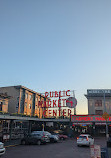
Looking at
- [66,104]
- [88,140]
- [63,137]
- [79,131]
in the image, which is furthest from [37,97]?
[88,140]

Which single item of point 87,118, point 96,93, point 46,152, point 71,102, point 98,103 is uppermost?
point 96,93

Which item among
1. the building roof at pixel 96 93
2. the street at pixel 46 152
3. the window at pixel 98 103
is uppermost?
the building roof at pixel 96 93

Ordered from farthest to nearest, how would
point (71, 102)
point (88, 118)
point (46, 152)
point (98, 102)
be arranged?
1. point (98, 102)
2. point (71, 102)
3. point (88, 118)
4. point (46, 152)

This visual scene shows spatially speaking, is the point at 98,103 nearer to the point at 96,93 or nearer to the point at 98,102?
the point at 98,102

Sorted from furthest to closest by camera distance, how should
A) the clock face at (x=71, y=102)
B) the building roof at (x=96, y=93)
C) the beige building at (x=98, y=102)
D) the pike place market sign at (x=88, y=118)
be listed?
the building roof at (x=96, y=93)
the beige building at (x=98, y=102)
the clock face at (x=71, y=102)
the pike place market sign at (x=88, y=118)

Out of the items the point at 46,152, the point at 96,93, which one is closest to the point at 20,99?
the point at 96,93

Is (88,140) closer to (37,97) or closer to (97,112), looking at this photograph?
(97,112)

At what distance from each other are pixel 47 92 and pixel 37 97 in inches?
386

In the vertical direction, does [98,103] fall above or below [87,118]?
above

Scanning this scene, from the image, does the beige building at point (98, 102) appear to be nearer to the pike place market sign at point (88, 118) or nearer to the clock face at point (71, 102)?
the clock face at point (71, 102)

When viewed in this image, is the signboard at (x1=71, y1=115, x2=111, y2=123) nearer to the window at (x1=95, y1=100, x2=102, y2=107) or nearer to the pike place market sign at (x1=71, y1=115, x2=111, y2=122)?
the pike place market sign at (x1=71, y1=115, x2=111, y2=122)

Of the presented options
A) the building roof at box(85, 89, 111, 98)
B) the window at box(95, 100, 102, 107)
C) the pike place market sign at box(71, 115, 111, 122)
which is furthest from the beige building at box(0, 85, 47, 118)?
the window at box(95, 100, 102, 107)

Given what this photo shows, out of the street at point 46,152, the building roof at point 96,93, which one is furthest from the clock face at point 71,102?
the street at point 46,152

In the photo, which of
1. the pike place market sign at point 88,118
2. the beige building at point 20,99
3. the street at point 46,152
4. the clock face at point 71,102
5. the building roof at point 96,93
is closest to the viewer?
the street at point 46,152
